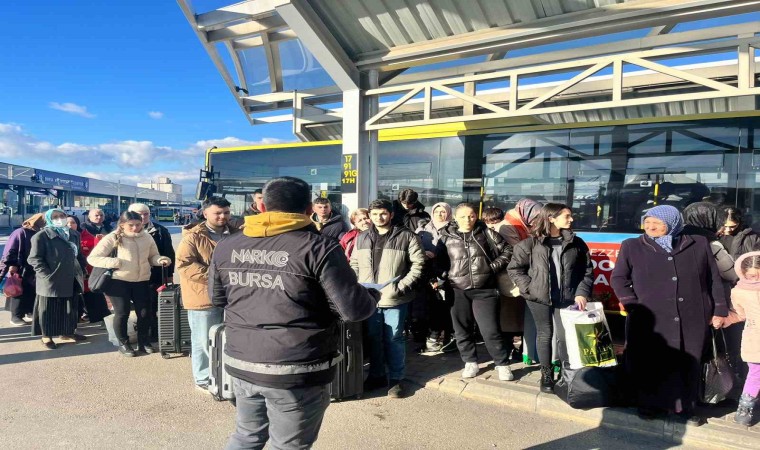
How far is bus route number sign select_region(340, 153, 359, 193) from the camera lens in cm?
613

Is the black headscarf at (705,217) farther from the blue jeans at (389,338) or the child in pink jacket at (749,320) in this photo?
the blue jeans at (389,338)

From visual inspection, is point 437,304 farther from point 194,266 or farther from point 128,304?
point 128,304

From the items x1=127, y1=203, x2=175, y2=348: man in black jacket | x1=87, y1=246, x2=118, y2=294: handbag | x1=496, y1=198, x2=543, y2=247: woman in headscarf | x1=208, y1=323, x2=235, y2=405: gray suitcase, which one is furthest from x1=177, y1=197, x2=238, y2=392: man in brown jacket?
x1=496, y1=198, x2=543, y2=247: woman in headscarf

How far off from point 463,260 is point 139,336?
3.84 meters

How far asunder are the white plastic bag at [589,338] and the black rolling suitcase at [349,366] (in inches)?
68.2

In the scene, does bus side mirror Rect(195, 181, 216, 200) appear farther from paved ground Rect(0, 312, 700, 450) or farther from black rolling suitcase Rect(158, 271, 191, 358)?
paved ground Rect(0, 312, 700, 450)

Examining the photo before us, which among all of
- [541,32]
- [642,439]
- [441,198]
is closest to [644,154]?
[541,32]

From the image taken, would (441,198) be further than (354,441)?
Yes

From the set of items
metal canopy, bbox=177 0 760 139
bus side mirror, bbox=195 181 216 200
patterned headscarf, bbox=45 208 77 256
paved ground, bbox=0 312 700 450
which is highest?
metal canopy, bbox=177 0 760 139

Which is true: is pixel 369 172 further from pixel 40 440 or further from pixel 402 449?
pixel 40 440

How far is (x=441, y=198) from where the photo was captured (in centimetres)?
734

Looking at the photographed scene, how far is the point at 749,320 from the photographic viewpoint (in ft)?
10.9

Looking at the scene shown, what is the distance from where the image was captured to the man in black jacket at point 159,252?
219 inches

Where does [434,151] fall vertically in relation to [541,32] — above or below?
below
